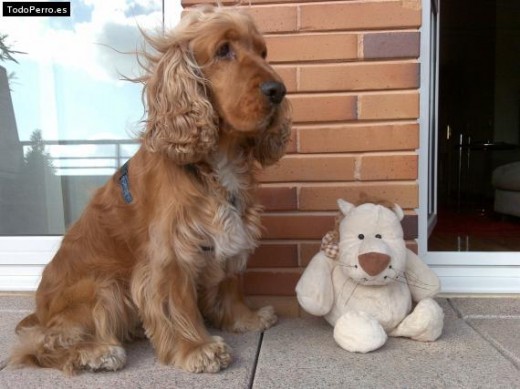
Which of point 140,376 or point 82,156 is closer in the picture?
point 140,376

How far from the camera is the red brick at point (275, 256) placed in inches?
109

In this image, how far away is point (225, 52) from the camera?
6.66 ft

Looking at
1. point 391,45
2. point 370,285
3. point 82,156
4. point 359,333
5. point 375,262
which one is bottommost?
point 359,333

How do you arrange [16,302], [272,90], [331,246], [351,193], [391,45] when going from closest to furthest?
[272,90] < [331,246] < [391,45] < [351,193] < [16,302]

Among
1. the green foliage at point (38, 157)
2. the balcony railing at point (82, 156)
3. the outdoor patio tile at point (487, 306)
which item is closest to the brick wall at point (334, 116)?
the outdoor patio tile at point (487, 306)

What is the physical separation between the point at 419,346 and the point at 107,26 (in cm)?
277

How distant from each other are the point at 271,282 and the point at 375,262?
2.67 ft

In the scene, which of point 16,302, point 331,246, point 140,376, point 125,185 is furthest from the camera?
point 16,302

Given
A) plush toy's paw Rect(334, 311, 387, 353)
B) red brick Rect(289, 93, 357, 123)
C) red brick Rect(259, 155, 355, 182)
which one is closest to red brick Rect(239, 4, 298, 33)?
red brick Rect(289, 93, 357, 123)

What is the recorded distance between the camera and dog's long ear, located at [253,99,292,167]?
2.20 m

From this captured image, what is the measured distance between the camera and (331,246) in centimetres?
236

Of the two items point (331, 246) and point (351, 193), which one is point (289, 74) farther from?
point (331, 246)

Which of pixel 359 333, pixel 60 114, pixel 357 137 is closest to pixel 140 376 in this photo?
pixel 359 333

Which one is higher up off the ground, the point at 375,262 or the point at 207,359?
the point at 375,262
